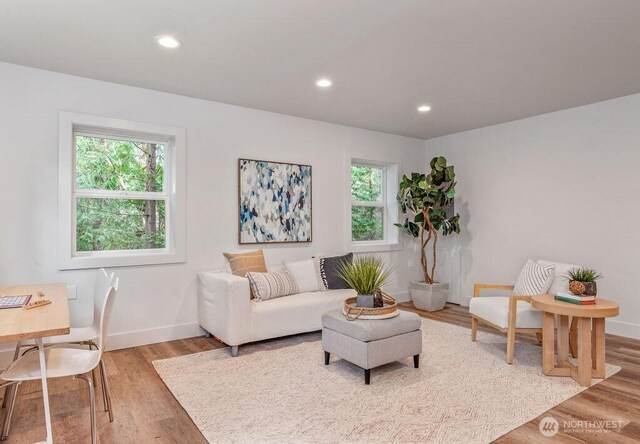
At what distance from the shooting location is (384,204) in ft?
19.1

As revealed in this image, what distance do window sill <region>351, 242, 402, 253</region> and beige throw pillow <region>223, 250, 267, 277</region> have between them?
1.58 m

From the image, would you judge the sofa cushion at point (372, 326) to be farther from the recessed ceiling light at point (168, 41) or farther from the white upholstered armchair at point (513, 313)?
the recessed ceiling light at point (168, 41)

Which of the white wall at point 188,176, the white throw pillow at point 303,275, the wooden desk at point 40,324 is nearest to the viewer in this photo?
the wooden desk at point 40,324

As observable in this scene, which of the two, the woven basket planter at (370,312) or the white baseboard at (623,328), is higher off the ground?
the woven basket planter at (370,312)

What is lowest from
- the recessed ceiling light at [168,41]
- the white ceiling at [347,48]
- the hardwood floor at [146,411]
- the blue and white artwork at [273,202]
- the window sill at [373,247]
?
the hardwood floor at [146,411]

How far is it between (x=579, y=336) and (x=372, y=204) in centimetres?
322

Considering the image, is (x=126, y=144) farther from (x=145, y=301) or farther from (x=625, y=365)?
(x=625, y=365)

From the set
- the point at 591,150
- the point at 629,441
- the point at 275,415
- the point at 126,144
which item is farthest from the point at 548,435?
the point at 126,144

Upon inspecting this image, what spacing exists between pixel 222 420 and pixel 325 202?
308cm

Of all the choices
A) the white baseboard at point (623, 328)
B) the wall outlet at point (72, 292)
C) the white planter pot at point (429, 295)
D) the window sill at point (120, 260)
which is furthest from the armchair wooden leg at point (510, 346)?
the wall outlet at point (72, 292)

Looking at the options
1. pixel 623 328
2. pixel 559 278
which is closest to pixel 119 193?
pixel 559 278

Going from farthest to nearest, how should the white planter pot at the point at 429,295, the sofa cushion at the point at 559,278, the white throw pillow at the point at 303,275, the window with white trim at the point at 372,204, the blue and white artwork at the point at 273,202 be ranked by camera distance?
the window with white trim at the point at 372,204, the white planter pot at the point at 429,295, the blue and white artwork at the point at 273,202, the white throw pillow at the point at 303,275, the sofa cushion at the point at 559,278

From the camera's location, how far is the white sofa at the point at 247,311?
11.0 feet

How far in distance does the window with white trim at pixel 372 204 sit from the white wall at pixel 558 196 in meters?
0.94
